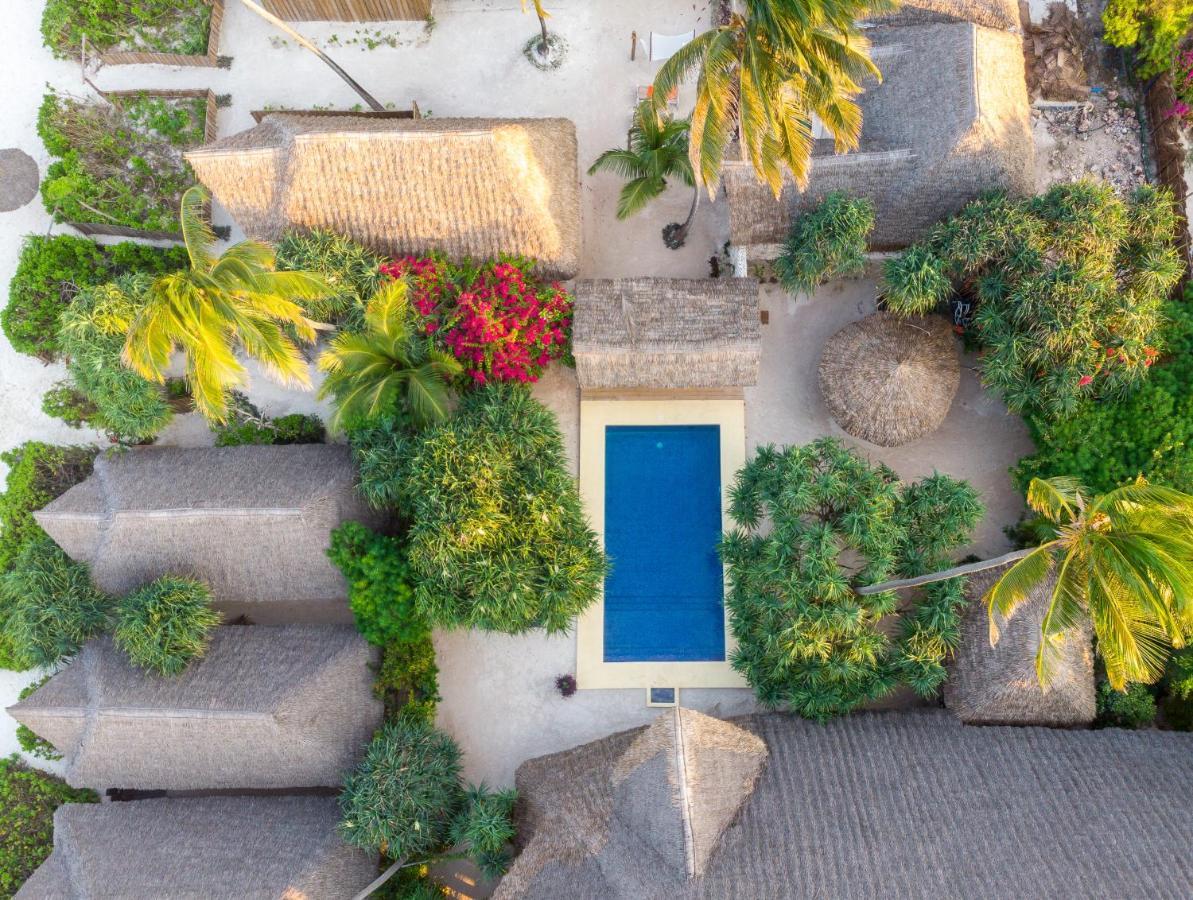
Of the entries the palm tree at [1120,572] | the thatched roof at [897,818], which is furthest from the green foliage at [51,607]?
the palm tree at [1120,572]

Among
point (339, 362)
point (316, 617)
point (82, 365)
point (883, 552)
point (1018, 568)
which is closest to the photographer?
point (1018, 568)

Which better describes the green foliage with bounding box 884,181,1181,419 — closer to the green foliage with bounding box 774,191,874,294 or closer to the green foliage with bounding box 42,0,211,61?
the green foliage with bounding box 774,191,874,294

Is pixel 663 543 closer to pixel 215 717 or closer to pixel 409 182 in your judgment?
pixel 409 182

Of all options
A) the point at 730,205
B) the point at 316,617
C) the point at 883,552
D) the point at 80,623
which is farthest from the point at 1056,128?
the point at 80,623

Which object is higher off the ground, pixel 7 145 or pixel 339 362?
pixel 7 145

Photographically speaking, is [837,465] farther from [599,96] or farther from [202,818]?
[202,818]

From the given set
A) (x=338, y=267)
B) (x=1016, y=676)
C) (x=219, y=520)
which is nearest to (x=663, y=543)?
(x=1016, y=676)

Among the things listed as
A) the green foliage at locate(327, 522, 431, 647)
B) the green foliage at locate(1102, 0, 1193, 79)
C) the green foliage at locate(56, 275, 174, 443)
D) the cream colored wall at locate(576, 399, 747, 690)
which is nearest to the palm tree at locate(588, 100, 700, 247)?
the cream colored wall at locate(576, 399, 747, 690)
